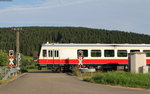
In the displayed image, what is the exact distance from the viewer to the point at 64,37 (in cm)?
13738

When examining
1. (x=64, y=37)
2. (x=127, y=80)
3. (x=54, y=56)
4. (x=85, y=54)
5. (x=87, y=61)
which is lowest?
(x=127, y=80)

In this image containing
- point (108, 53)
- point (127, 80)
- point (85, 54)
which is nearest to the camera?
point (127, 80)

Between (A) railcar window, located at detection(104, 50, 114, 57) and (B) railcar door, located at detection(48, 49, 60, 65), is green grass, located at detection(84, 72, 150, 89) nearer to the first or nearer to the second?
(B) railcar door, located at detection(48, 49, 60, 65)

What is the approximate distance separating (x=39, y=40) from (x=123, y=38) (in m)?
35.6

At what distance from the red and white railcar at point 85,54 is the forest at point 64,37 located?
290 feet

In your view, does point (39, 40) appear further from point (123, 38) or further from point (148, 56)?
point (148, 56)

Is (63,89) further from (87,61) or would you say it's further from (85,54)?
(85,54)

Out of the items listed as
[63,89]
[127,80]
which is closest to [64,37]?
[127,80]

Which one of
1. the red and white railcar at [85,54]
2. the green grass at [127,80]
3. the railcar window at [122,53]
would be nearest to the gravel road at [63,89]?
the green grass at [127,80]

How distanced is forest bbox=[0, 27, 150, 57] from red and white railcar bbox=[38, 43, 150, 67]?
3476 inches

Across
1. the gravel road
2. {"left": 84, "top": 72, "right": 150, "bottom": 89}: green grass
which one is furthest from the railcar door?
the gravel road

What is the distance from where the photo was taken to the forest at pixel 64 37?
130875mm

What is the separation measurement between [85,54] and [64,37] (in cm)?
9929

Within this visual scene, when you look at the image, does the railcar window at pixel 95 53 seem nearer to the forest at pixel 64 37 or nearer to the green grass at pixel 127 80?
the green grass at pixel 127 80
